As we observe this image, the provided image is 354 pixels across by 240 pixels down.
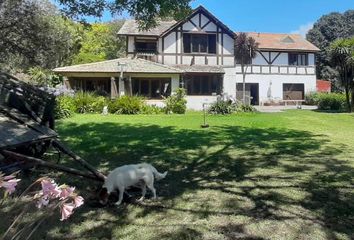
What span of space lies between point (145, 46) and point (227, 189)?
28.9m

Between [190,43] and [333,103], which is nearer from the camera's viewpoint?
[333,103]

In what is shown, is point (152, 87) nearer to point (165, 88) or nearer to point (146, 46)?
point (165, 88)

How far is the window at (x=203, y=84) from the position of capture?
33.9 meters

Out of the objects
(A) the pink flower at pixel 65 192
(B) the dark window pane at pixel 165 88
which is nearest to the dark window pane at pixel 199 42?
(B) the dark window pane at pixel 165 88

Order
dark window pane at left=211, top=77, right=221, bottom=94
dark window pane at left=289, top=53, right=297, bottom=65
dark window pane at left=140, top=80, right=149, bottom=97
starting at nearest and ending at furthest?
1. dark window pane at left=140, top=80, right=149, bottom=97
2. dark window pane at left=211, top=77, right=221, bottom=94
3. dark window pane at left=289, top=53, right=297, bottom=65

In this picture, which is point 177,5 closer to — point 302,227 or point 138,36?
point 302,227

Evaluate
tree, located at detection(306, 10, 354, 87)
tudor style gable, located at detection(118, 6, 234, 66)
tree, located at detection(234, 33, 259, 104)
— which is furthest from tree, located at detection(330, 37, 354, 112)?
tree, located at detection(306, 10, 354, 87)

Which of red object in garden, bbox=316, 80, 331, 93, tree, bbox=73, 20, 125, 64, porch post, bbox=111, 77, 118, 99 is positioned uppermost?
tree, bbox=73, 20, 125, 64

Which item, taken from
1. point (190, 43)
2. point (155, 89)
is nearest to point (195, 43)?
point (190, 43)

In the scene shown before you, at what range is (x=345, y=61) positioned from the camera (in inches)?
1086

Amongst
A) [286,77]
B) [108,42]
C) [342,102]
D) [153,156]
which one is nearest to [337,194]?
[153,156]

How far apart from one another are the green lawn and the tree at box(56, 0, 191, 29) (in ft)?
10.6

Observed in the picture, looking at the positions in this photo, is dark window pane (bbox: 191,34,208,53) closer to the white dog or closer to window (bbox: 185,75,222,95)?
window (bbox: 185,75,222,95)

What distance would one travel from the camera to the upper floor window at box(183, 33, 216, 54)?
34.0 m
